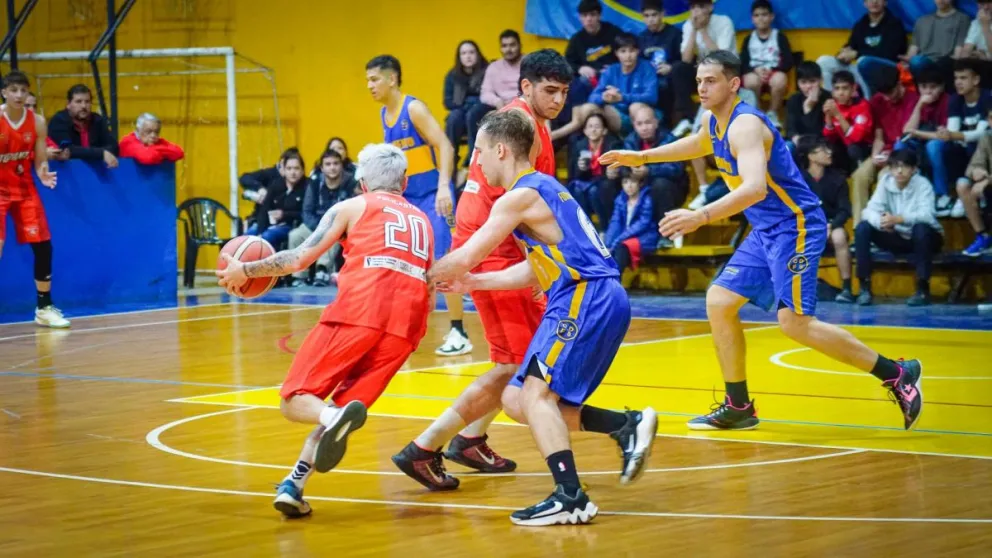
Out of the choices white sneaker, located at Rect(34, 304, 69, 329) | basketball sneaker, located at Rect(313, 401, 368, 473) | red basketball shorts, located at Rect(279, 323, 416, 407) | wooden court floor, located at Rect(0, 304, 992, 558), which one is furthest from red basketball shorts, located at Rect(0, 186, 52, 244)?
basketball sneaker, located at Rect(313, 401, 368, 473)

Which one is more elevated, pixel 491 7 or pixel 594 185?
pixel 491 7

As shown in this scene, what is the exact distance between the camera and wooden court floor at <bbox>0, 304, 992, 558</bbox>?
17.7ft

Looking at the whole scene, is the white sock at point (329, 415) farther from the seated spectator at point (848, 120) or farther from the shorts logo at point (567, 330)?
the seated spectator at point (848, 120)

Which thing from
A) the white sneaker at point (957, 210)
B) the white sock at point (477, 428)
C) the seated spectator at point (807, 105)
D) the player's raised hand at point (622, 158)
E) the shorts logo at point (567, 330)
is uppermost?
the seated spectator at point (807, 105)

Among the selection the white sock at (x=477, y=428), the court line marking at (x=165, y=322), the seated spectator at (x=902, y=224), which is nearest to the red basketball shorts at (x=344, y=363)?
the white sock at (x=477, y=428)

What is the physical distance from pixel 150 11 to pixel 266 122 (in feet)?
9.09

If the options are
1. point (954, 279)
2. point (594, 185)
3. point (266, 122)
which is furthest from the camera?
point (266, 122)

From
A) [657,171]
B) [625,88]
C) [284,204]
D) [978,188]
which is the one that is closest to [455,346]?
[657,171]

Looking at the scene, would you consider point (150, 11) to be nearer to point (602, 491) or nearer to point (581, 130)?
point (581, 130)

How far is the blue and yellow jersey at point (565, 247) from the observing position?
5.90 m

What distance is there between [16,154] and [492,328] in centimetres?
864

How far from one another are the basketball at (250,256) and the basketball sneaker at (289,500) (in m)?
0.90

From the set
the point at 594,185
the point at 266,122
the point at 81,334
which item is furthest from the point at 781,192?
the point at 266,122

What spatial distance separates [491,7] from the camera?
19547mm
